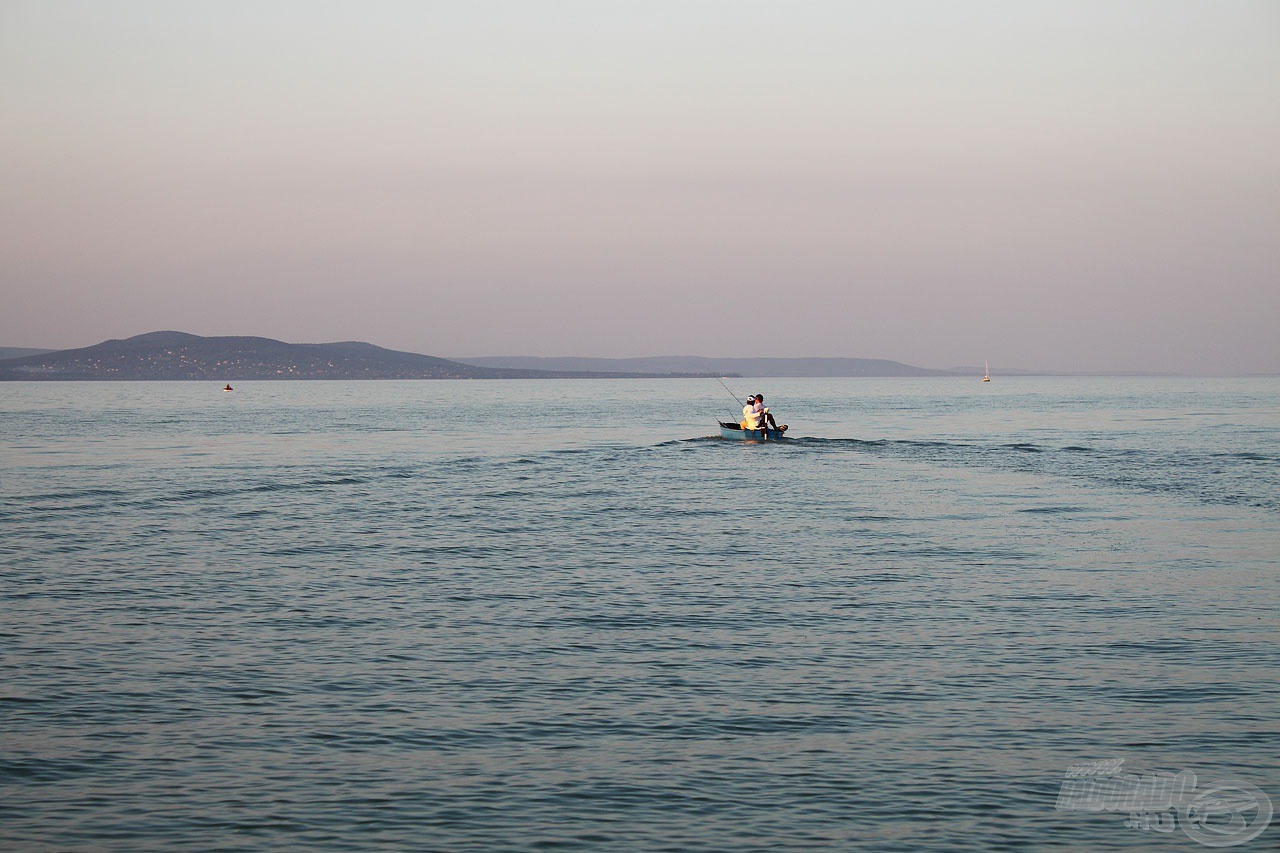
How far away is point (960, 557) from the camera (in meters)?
24.0

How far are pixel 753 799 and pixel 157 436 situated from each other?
70.3 meters

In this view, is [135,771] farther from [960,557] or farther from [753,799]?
[960,557]

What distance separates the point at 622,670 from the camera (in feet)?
47.3

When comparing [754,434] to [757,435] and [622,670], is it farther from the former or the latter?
[622,670]

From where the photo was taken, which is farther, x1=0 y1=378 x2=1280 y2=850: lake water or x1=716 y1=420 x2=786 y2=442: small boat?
x1=716 y1=420 x2=786 y2=442: small boat

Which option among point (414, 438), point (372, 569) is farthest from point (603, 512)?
point (414, 438)
